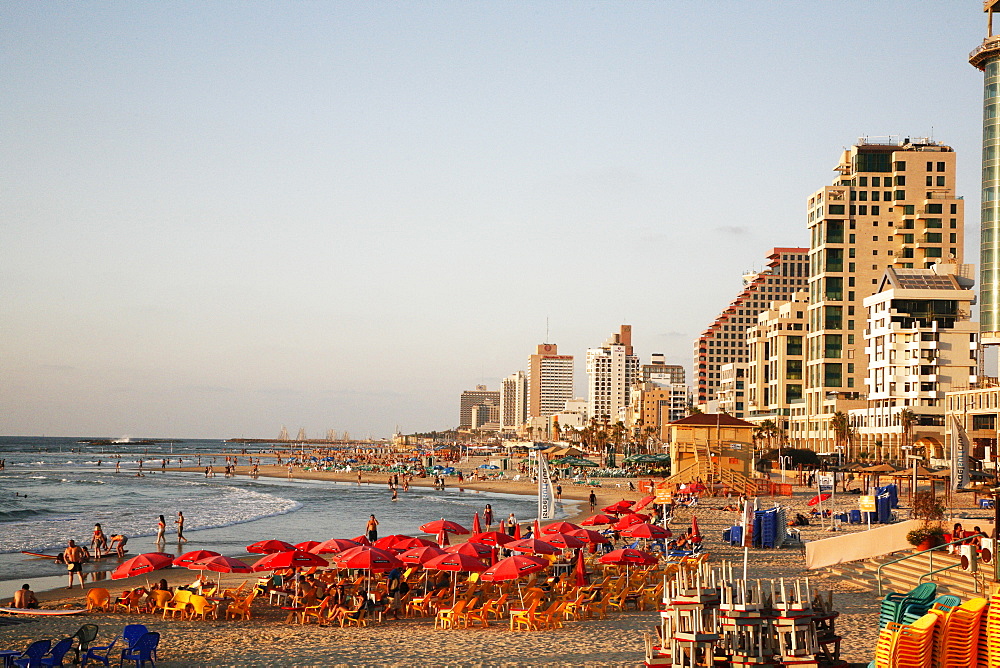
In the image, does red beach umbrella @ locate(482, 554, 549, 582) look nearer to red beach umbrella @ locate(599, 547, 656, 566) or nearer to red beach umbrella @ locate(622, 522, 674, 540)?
red beach umbrella @ locate(599, 547, 656, 566)

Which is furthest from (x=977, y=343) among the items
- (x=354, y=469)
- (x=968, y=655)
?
(x=968, y=655)

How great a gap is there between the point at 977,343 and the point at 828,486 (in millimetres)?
47690

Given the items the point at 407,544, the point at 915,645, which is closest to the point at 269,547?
the point at 407,544

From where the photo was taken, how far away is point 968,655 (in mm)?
9820

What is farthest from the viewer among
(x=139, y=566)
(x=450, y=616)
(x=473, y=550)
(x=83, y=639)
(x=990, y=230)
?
(x=990, y=230)

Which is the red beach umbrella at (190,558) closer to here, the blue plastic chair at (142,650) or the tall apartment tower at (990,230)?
the blue plastic chair at (142,650)

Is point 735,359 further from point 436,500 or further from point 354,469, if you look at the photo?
point 436,500

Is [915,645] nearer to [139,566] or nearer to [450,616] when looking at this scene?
[450,616]

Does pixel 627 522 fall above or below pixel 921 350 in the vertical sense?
below

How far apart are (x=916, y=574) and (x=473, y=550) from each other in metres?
9.70

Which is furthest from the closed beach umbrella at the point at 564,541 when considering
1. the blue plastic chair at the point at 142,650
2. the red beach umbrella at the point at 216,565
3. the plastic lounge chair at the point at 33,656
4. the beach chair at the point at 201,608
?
the plastic lounge chair at the point at 33,656

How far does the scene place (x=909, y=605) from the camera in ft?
41.8

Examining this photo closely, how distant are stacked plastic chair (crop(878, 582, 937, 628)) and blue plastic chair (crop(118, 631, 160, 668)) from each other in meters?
11.0

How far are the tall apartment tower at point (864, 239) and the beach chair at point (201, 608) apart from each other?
3190 inches
